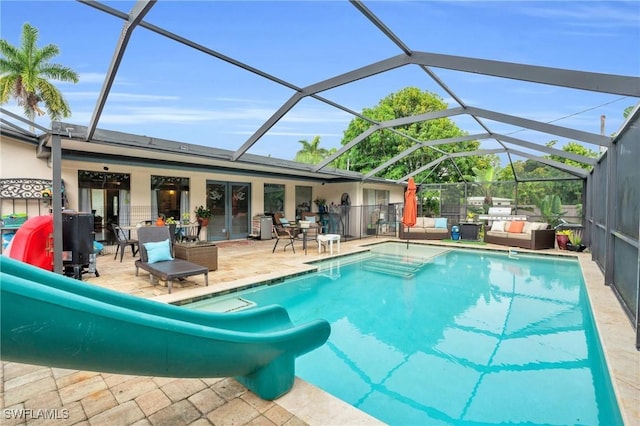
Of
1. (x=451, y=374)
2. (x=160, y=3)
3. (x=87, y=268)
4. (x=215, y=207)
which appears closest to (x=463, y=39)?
(x=160, y=3)

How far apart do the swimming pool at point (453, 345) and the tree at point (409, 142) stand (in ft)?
41.7

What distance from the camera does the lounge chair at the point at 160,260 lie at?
5.32 m

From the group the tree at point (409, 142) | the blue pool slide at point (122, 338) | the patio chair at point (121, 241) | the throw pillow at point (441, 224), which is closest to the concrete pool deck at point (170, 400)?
the blue pool slide at point (122, 338)

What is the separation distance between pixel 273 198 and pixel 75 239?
28.9 feet

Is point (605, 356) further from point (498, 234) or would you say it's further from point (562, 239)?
point (498, 234)

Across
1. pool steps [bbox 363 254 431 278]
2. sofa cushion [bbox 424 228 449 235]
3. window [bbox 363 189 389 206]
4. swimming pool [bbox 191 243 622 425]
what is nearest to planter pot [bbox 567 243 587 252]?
swimming pool [bbox 191 243 622 425]

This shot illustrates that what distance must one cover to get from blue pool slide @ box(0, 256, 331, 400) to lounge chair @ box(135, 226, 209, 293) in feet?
9.85

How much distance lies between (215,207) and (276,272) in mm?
6014

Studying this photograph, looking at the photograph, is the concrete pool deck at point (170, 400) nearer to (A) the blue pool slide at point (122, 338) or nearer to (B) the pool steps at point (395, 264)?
(A) the blue pool slide at point (122, 338)

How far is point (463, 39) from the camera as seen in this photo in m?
5.39

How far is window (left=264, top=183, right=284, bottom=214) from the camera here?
13.8m

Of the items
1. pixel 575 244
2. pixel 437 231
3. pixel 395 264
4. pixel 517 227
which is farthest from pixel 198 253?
pixel 575 244

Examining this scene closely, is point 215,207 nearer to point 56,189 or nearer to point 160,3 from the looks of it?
point 56,189

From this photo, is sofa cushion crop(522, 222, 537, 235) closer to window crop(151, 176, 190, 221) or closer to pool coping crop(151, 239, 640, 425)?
pool coping crop(151, 239, 640, 425)
